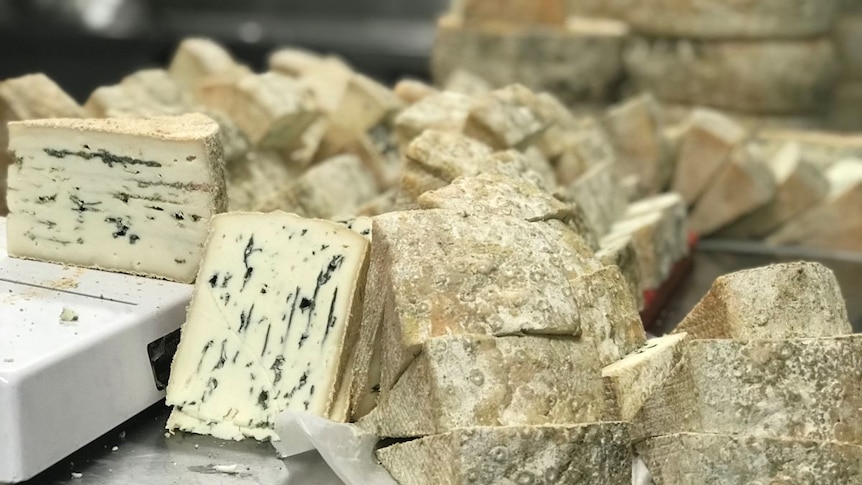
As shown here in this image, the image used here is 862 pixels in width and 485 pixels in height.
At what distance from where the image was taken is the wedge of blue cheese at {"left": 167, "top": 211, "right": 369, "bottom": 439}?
1907mm

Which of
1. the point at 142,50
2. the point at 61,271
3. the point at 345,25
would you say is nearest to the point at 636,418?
the point at 61,271

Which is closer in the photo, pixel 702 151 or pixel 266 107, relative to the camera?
pixel 266 107

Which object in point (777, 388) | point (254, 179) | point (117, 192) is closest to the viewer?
point (777, 388)

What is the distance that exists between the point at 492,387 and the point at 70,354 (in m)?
0.76

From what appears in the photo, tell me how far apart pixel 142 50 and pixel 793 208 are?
3.49 meters

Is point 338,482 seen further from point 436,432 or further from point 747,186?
point 747,186

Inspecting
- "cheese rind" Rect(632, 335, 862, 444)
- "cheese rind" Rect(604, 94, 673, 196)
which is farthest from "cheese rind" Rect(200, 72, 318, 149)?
"cheese rind" Rect(632, 335, 862, 444)

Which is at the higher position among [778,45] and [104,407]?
[778,45]

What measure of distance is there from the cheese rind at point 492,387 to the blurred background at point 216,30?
241 centimetres

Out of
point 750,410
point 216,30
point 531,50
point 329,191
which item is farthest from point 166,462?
point 216,30

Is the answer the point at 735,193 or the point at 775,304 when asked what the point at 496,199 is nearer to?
the point at 775,304

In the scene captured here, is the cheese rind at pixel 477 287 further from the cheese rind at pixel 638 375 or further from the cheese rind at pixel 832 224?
the cheese rind at pixel 832 224

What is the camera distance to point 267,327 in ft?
6.34

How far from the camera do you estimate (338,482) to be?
1.82 m
